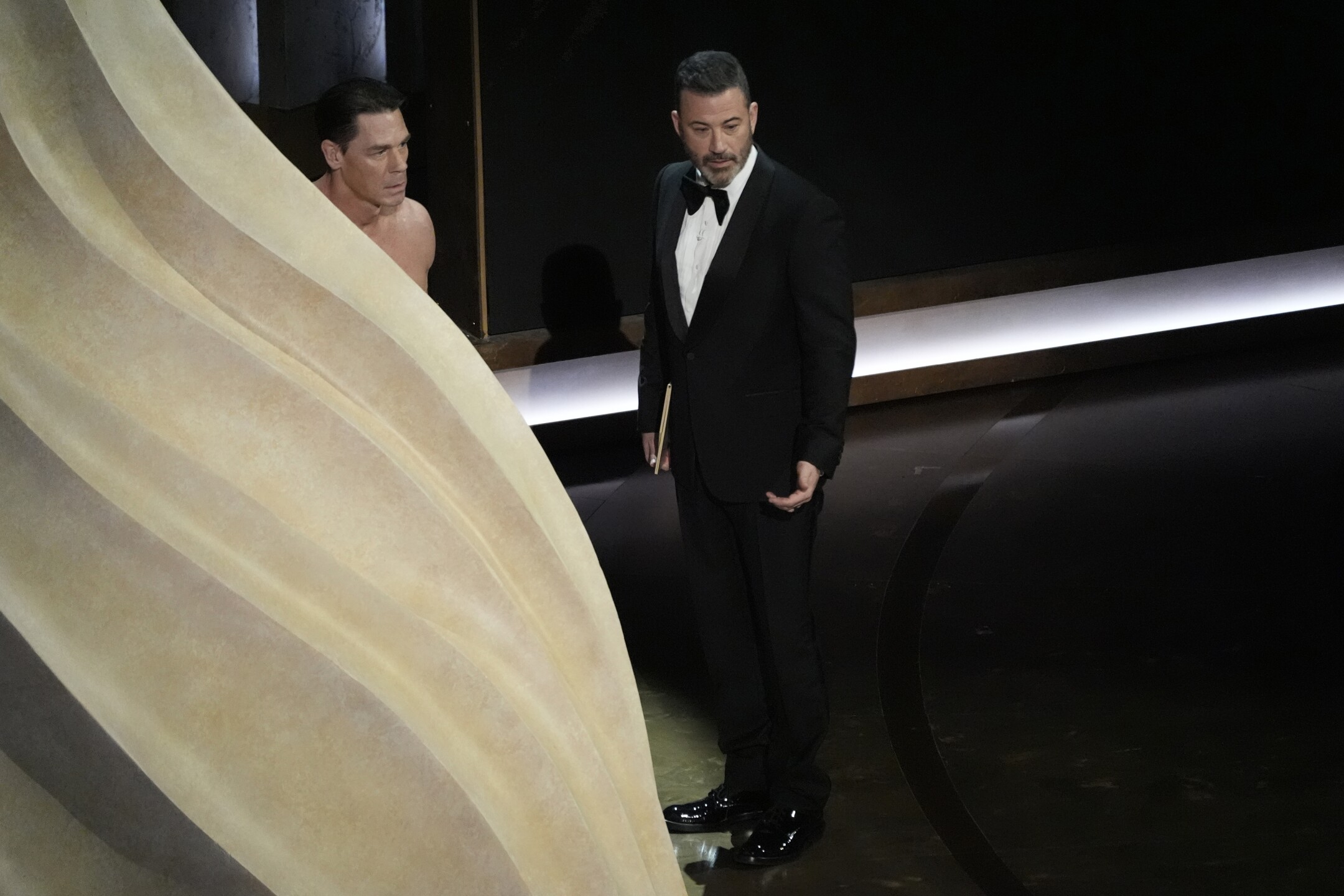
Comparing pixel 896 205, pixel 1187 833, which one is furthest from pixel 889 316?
pixel 1187 833

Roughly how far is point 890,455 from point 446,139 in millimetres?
2017

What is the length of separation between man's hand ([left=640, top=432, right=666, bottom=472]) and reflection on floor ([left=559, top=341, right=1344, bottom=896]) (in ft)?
2.54

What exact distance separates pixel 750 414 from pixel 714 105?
651mm

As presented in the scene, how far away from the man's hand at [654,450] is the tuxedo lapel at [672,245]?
30 centimetres

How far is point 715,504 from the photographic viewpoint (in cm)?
324

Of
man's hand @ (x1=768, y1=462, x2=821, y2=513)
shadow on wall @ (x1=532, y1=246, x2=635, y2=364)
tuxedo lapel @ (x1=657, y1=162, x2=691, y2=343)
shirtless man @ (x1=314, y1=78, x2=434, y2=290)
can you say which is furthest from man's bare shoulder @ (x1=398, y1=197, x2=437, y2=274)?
shadow on wall @ (x1=532, y1=246, x2=635, y2=364)

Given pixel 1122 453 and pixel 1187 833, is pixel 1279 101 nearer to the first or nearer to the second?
pixel 1122 453

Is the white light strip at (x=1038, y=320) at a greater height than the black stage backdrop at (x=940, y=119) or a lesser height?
lesser

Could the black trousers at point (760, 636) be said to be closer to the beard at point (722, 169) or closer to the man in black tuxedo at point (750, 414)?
the man in black tuxedo at point (750, 414)

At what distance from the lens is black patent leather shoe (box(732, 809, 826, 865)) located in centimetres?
316

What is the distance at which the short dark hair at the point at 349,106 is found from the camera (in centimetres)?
278

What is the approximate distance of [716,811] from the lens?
10.9ft

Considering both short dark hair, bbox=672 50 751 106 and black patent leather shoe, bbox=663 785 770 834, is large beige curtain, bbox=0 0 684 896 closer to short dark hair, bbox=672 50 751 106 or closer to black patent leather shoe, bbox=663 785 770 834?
short dark hair, bbox=672 50 751 106

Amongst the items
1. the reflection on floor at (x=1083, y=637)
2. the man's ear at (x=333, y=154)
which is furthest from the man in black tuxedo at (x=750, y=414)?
the man's ear at (x=333, y=154)
